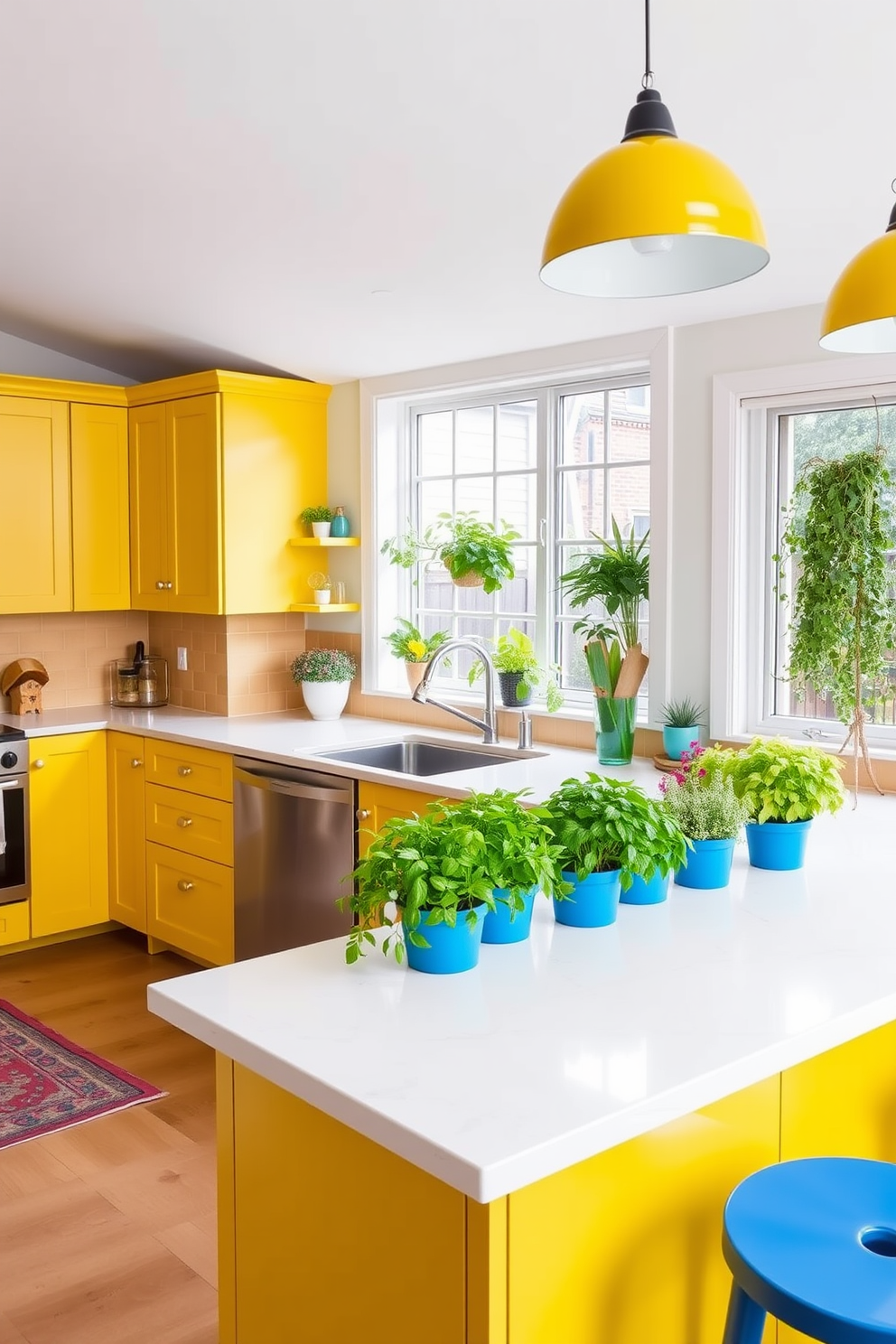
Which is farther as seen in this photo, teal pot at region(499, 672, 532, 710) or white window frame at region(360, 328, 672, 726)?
teal pot at region(499, 672, 532, 710)

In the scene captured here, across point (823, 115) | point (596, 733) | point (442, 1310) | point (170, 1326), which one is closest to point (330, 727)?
point (596, 733)

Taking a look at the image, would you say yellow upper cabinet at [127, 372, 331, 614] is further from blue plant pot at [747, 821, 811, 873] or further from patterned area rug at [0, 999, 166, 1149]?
blue plant pot at [747, 821, 811, 873]

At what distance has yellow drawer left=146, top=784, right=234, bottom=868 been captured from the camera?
169 inches

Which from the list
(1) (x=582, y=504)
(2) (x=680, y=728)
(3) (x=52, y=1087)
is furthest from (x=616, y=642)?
(3) (x=52, y=1087)

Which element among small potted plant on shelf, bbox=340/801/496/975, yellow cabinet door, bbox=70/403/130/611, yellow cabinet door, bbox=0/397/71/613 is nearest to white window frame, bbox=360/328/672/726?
yellow cabinet door, bbox=70/403/130/611

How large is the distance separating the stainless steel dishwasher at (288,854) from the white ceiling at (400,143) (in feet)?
5.22

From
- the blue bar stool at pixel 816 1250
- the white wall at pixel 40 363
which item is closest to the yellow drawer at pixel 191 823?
the white wall at pixel 40 363

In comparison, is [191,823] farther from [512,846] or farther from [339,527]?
[512,846]

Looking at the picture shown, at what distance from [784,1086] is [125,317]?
3.76 m

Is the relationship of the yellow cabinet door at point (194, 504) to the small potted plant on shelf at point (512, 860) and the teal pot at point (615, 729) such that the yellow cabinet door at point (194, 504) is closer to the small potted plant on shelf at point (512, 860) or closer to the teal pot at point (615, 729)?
the teal pot at point (615, 729)

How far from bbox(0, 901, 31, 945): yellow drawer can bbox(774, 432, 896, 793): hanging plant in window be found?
3047 mm

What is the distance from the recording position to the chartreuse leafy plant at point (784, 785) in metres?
2.35

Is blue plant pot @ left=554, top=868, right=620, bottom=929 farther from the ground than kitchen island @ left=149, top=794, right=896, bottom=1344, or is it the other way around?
blue plant pot @ left=554, top=868, right=620, bottom=929

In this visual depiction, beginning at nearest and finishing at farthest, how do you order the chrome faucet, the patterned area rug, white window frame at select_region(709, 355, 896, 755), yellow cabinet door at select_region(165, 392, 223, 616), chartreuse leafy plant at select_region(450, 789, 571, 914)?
chartreuse leafy plant at select_region(450, 789, 571, 914) < the patterned area rug < white window frame at select_region(709, 355, 896, 755) < the chrome faucet < yellow cabinet door at select_region(165, 392, 223, 616)
